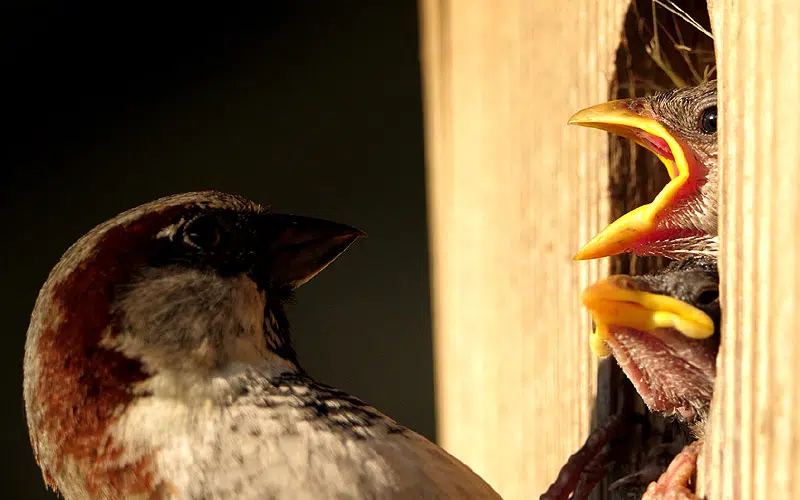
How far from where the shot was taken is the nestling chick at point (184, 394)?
45.1 inches

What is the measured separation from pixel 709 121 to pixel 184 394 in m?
0.76

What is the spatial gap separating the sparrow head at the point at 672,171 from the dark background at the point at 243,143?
1.89 meters

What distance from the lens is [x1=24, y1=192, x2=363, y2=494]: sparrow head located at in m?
1.19

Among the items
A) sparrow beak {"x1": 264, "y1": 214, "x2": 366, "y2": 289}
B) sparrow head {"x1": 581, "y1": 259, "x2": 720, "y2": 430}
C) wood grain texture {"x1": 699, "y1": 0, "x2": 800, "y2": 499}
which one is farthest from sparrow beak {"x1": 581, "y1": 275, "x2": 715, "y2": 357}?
sparrow beak {"x1": 264, "y1": 214, "x2": 366, "y2": 289}

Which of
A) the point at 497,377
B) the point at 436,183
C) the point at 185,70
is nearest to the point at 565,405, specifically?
the point at 497,377

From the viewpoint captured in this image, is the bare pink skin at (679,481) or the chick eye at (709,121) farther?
the chick eye at (709,121)

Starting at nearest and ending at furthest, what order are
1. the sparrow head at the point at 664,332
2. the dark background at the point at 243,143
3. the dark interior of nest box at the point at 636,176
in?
the sparrow head at the point at 664,332, the dark interior of nest box at the point at 636,176, the dark background at the point at 243,143

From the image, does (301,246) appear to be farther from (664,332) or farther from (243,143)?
(243,143)

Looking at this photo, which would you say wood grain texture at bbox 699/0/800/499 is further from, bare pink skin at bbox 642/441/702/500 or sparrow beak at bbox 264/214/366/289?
sparrow beak at bbox 264/214/366/289

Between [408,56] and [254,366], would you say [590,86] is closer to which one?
[254,366]

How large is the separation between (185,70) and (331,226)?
1764 mm

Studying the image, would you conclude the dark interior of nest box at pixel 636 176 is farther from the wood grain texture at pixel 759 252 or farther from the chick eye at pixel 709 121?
the wood grain texture at pixel 759 252

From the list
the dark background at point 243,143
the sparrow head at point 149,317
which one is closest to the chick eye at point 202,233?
the sparrow head at point 149,317

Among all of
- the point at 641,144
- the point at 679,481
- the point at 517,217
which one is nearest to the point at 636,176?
the point at 641,144
